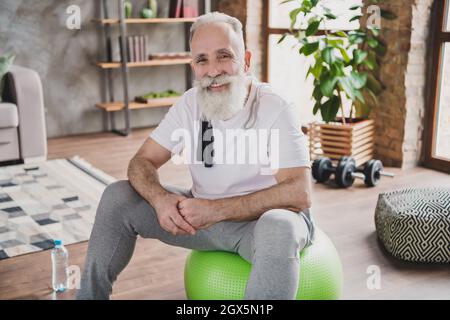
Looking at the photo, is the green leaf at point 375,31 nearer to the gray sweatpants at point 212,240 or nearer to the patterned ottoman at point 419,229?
the patterned ottoman at point 419,229

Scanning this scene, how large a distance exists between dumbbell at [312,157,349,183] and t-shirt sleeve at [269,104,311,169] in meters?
1.83

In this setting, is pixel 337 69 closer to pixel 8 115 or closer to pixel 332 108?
pixel 332 108

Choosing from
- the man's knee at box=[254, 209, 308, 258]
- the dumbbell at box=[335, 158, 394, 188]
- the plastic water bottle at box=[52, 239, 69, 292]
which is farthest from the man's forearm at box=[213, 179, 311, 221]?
the dumbbell at box=[335, 158, 394, 188]

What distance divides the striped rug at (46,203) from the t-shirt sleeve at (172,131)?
992mm

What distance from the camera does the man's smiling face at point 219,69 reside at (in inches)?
69.6

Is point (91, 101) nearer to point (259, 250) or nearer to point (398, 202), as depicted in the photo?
point (398, 202)

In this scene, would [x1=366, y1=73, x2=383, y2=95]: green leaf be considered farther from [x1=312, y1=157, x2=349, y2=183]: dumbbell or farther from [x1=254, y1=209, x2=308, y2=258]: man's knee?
[x1=254, y1=209, x2=308, y2=258]: man's knee

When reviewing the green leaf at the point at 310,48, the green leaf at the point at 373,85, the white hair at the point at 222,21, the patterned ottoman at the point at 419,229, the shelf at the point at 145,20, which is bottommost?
the patterned ottoman at the point at 419,229

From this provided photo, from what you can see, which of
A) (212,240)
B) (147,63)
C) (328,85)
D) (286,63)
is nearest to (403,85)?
(328,85)

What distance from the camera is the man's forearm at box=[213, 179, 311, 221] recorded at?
167 cm

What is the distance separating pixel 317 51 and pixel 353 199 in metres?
1.15

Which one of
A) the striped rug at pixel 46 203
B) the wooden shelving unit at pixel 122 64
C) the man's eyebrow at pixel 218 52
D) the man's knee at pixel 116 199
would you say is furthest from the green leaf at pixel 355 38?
the man's knee at pixel 116 199

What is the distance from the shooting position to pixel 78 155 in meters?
4.25
